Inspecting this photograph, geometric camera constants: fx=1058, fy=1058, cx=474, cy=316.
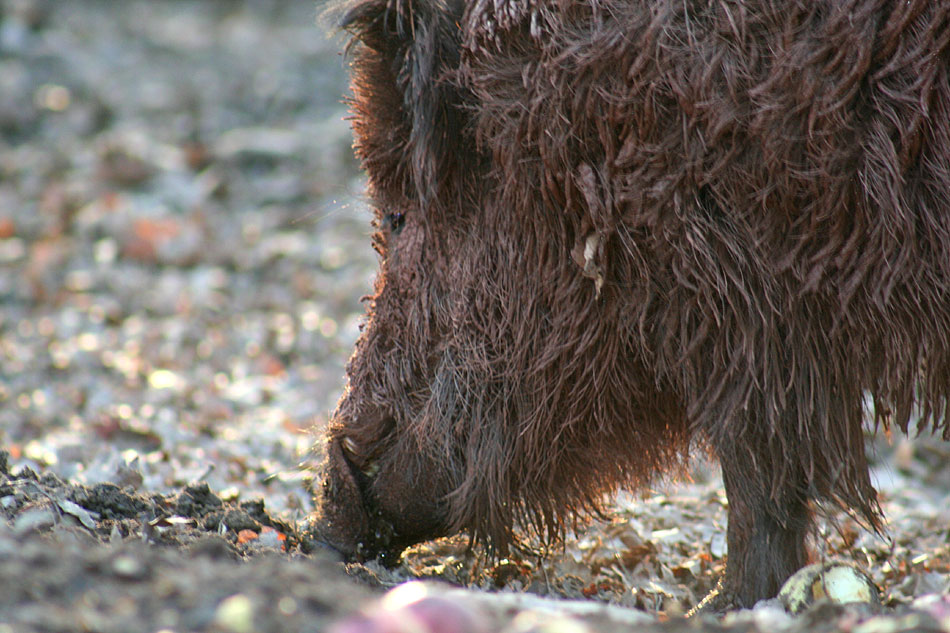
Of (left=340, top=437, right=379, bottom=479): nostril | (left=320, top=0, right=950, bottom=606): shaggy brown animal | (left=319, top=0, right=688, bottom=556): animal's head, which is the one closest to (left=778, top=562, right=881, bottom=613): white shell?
(left=320, top=0, right=950, bottom=606): shaggy brown animal

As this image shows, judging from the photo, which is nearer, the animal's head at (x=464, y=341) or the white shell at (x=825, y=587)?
the white shell at (x=825, y=587)

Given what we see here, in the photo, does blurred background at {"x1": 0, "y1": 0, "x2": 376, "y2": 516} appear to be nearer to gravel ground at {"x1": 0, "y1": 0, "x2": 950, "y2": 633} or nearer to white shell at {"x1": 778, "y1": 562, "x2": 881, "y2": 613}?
gravel ground at {"x1": 0, "y1": 0, "x2": 950, "y2": 633}

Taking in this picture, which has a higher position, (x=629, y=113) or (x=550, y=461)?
(x=629, y=113)

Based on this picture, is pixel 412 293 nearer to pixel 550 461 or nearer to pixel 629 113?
pixel 550 461

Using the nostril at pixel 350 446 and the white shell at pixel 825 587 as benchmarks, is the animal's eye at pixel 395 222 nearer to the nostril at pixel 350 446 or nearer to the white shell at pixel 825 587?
the nostril at pixel 350 446

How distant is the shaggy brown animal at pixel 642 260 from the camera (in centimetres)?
238

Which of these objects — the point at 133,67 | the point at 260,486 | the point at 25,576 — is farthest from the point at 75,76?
the point at 25,576

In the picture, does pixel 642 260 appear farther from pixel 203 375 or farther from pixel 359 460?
pixel 203 375

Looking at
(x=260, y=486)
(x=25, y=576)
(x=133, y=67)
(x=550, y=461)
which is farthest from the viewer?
(x=133, y=67)

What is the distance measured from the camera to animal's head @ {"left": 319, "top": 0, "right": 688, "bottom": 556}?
273 centimetres

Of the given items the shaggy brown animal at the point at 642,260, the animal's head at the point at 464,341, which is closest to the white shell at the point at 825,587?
the shaggy brown animal at the point at 642,260

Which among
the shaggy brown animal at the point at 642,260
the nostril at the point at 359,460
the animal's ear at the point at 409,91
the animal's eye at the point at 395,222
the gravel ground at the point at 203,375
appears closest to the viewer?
the gravel ground at the point at 203,375

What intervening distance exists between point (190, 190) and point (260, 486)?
4504mm

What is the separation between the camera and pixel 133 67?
1082 centimetres
